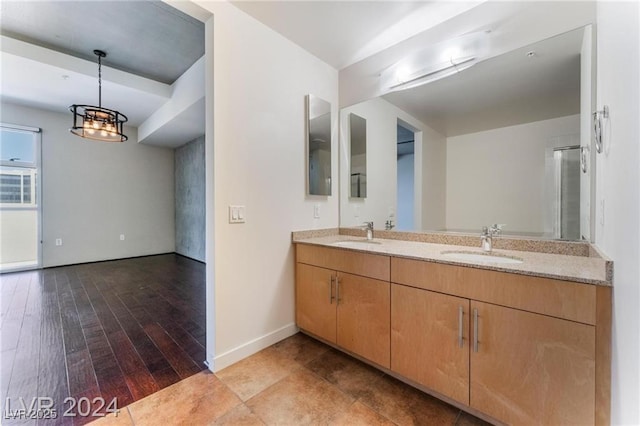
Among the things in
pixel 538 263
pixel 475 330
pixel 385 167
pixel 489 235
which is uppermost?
pixel 385 167

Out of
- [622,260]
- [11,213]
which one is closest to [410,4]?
[622,260]

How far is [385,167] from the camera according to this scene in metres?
2.49

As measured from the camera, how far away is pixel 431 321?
4.78 feet

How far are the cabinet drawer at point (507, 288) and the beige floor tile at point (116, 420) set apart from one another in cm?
166

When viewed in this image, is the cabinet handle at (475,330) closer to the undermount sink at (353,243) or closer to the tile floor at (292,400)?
the tile floor at (292,400)

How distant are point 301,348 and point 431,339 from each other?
3.53ft

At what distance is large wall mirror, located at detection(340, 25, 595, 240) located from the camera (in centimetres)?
151

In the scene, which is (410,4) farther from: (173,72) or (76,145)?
(76,145)

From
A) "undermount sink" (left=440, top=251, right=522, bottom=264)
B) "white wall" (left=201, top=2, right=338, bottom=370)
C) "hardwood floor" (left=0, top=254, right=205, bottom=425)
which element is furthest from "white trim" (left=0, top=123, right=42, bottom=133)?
"undermount sink" (left=440, top=251, right=522, bottom=264)

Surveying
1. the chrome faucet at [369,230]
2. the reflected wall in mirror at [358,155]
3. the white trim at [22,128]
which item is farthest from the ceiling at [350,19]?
the white trim at [22,128]

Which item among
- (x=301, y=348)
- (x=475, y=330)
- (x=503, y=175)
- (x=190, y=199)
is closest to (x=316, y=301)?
(x=301, y=348)

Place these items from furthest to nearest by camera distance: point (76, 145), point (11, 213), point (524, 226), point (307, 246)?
point (76, 145), point (11, 213), point (307, 246), point (524, 226)

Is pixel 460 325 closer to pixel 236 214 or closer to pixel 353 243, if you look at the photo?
pixel 353 243

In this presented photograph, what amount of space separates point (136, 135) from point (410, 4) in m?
6.08
